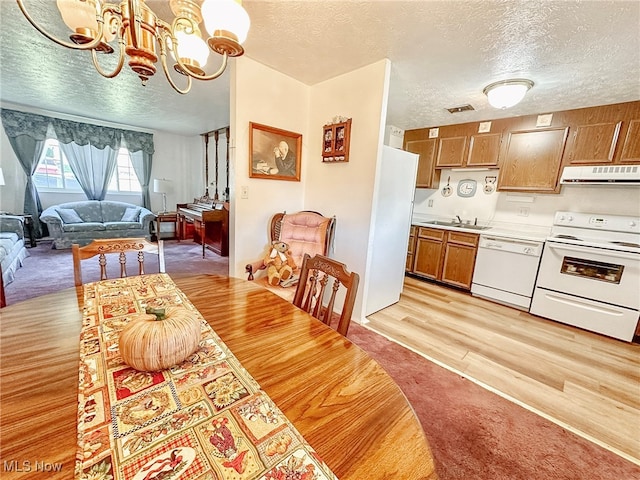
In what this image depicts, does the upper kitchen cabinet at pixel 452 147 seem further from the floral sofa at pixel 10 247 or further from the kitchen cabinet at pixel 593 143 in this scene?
the floral sofa at pixel 10 247

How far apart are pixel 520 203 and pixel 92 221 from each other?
713 cm

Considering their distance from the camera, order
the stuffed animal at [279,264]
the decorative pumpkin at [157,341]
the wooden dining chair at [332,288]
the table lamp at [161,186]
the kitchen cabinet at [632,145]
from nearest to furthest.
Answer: the decorative pumpkin at [157,341] < the wooden dining chair at [332,288] < the stuffed animal at [279,264] < the kitchen cabinet at [632,145] < the table lamp at [161,186]

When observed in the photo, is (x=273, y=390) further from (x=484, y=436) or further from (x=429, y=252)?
(x=429, y=252)

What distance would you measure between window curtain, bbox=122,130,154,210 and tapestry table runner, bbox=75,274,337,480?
239 inches

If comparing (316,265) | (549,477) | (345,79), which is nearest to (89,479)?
(316,265)

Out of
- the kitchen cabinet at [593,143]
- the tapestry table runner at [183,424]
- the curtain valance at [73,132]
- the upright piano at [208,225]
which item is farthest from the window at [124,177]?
the kitchen cabinet at [593,143]

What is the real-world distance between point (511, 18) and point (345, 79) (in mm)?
1279

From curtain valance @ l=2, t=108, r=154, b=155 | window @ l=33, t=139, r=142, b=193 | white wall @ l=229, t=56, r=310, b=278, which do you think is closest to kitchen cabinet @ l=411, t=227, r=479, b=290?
white wall @ l=229, t=56, r=310, b=278

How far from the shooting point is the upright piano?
14.7 ft

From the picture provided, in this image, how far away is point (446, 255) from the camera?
11.6ft

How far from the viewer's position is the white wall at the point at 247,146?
90.3 inches

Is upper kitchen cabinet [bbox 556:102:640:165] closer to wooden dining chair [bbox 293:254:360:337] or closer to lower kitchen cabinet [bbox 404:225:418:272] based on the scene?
lower kitchen cabinet [bbox 404:225:418:272]

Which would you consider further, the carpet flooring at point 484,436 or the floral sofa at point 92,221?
the floral sofa at point 92,221

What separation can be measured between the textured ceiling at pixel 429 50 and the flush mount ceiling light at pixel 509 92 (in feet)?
0.23
